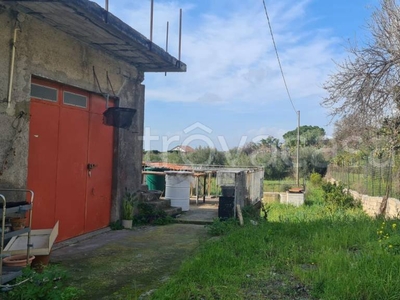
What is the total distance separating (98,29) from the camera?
220 inches

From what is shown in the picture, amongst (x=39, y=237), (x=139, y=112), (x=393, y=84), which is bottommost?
(x=39, y=237)

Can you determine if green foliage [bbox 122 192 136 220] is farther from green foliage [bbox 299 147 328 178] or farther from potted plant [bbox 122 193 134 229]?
green foliage [bbox 299 147 328 178]

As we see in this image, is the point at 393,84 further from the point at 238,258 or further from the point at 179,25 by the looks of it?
the point at 238,258

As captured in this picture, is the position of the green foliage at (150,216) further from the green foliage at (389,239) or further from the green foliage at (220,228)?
the green foliage at (389,239)

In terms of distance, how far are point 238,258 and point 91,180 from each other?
11.0ft

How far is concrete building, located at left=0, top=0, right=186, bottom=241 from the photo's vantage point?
488cm

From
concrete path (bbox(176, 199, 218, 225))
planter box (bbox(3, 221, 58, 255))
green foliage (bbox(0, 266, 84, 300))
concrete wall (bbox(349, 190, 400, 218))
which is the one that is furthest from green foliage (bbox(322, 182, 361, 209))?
green foliage (bbox(0, 266, 84, 300))

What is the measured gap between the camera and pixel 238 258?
485cm

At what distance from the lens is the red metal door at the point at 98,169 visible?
22.6 ft

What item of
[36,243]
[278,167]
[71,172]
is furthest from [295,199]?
[36,243]

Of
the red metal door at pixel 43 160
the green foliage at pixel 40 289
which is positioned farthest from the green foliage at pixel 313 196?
the green foliage at pixel 40 289

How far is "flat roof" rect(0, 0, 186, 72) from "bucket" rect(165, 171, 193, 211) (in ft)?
9.77

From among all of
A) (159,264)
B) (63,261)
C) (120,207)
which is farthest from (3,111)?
(120,207)

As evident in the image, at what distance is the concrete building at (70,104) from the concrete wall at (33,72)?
1 cm
